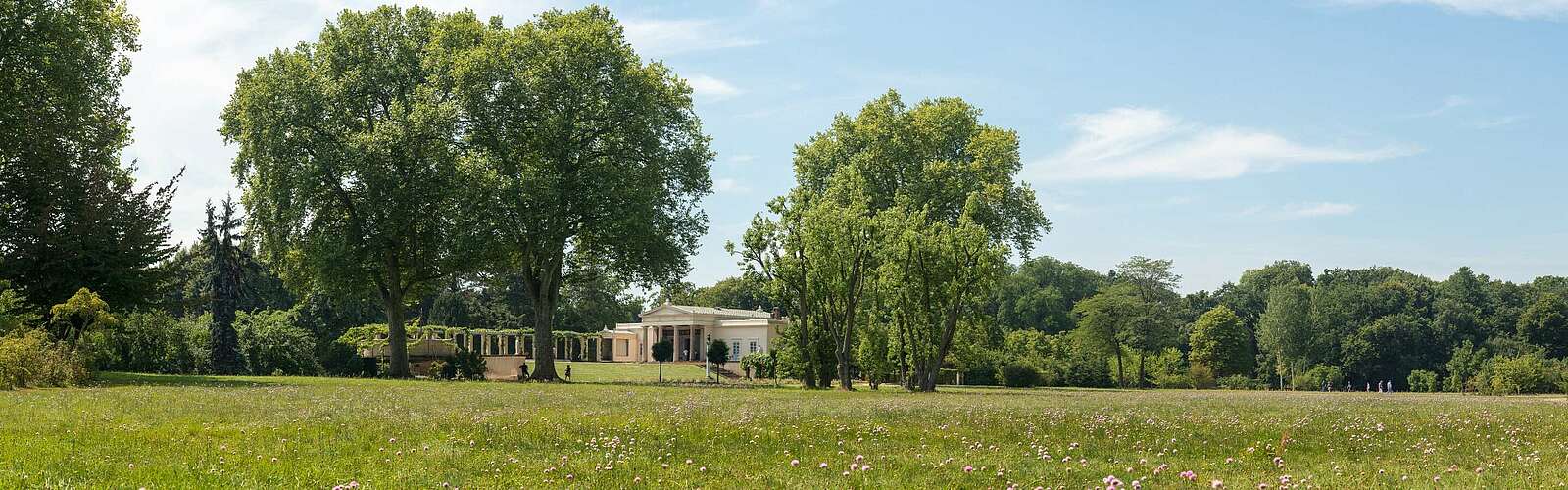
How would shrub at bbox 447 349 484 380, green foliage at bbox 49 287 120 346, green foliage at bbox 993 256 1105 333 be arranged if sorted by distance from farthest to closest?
green foliage at bbox 993 256 1105 333
shrub at bbox 447 349 484 380
green foliage at bbox 49 287 120 346

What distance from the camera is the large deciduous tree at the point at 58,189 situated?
37.2 m

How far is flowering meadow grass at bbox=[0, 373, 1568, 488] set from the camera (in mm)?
10164

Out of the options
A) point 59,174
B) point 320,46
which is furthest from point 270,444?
point 320,46

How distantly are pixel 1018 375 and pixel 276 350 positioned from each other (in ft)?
142

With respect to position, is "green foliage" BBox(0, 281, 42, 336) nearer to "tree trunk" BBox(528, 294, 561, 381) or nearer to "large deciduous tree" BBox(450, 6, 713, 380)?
"large deciduous tree" BBox(450, 6, 713, 380)

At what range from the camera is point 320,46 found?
162ft

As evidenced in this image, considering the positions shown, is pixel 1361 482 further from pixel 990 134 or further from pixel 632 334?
pixel 632 334

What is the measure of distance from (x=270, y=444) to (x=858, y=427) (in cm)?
709

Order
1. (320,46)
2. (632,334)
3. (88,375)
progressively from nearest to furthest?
1. (88,375)
2. (320,46)
3. (632,334)

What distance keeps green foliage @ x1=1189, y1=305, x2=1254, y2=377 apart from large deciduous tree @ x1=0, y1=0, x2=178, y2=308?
276ft

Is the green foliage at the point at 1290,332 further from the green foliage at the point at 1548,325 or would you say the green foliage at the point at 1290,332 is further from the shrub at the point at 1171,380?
the shrub at the point at 1171,380

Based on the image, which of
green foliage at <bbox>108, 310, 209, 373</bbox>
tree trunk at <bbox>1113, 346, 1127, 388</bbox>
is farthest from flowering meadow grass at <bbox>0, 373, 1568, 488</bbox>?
tree trunk at <bbox>1113, 346, 1127, 388</bbox>

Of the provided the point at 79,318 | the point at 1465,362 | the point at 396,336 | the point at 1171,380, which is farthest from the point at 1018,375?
the point at 79,318

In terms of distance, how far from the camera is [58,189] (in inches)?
1502
